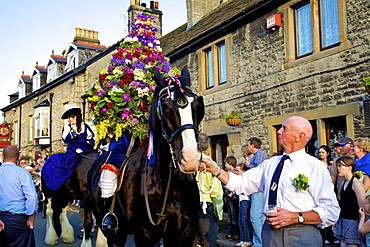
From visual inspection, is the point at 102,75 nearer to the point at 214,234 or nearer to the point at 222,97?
the point at 214,234

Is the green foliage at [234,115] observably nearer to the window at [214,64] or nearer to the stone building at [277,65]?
the stone building at [277,65]

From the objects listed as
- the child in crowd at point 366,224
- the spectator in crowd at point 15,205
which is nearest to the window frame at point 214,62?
the child in crowd at point 366,224

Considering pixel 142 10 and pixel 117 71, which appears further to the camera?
pixel 142 10

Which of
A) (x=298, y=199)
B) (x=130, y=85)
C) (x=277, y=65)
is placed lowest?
(x=298, y=199)

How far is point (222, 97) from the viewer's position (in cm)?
1420

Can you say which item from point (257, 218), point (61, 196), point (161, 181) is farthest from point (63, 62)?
point (161, 181)

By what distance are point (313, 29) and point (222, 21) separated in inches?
178

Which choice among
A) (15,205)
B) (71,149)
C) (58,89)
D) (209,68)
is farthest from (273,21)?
(58,89)

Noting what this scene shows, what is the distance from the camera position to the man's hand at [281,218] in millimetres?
3016

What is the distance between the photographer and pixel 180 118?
11.5 feet

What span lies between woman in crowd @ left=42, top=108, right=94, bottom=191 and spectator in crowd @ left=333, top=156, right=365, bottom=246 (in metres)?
5.02

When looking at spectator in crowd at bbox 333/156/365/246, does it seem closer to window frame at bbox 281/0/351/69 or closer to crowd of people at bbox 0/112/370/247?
crowd of people at bbox 0/112/370/247

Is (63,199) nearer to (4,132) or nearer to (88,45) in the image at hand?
(88,45)

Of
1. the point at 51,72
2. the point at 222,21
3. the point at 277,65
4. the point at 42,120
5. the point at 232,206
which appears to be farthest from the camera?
the point at 51,72
